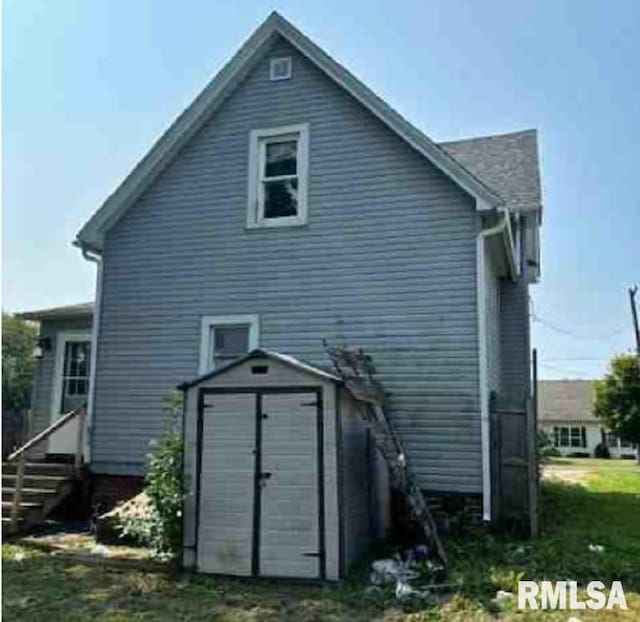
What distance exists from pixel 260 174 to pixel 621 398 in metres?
29.6

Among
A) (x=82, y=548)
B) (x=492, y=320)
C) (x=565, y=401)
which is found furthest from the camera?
(x=565, y=401)

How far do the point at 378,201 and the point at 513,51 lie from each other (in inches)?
137

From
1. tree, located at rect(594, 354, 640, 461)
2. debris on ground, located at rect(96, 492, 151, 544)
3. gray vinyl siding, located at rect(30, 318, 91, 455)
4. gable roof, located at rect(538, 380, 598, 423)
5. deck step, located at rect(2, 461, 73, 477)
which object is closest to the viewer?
debris on ground, located at rect(96, 492, 151, 544)

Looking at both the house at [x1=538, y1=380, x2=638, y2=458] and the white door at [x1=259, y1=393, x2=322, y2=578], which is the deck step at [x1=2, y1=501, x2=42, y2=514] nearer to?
the white door at [x1=259, y1=393, x2=322, y2=578]

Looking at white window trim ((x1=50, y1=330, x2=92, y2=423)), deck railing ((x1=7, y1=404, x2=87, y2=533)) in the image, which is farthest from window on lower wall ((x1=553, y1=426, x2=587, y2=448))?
deck railing ((x1=7, y1=404, x2=87, y2=533))

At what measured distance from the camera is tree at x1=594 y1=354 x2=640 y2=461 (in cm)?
3409

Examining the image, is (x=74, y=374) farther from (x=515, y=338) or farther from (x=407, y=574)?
(x=407, y=574)

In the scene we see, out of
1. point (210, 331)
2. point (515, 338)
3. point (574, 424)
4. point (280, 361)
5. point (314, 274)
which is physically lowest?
point (574, 424)

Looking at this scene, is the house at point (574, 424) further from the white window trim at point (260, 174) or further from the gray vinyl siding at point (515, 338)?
the white window trim at point (260, 174)

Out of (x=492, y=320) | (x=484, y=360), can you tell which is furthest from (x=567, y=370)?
(x=484, y=360)

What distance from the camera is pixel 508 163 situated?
13.5 m

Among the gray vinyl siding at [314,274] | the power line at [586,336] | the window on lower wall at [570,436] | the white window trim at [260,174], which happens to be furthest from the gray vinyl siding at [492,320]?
the window on lower wall at [570,436]

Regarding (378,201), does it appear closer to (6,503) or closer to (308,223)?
(308,223)

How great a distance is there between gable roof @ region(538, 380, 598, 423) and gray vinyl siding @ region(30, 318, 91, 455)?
37.6m
